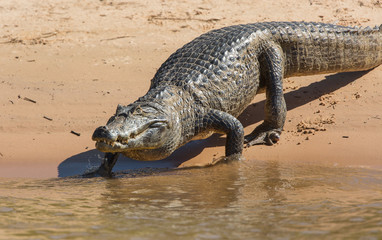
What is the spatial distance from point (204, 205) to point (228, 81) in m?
2.43

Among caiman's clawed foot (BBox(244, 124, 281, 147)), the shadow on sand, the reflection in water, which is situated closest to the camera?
the reflection in water

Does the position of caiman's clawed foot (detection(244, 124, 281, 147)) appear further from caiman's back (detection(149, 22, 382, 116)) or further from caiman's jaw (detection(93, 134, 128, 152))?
caiman's jaw (detection(93, 134, 128, 152))

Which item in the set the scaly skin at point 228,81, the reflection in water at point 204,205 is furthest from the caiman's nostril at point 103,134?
the reflection in water at point 204,205

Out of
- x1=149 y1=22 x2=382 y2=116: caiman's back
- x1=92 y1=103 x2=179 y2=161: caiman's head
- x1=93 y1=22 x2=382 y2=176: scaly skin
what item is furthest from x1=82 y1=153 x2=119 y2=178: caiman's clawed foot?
x1=149 y1=22 x2=382 y2=116: caiman's back

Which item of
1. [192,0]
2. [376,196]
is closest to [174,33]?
[192,0]

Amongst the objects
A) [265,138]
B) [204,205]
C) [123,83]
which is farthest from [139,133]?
[123,83]

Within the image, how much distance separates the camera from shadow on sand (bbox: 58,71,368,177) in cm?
590

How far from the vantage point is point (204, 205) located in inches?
159

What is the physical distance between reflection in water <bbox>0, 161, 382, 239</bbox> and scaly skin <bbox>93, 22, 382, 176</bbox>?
0.43 meters

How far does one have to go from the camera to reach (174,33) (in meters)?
9.77

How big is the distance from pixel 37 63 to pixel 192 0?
379cm

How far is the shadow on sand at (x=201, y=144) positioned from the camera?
590cm

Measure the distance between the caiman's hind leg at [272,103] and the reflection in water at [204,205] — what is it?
88cm

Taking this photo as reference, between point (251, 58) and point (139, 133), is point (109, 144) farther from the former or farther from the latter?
point (251, 58)
